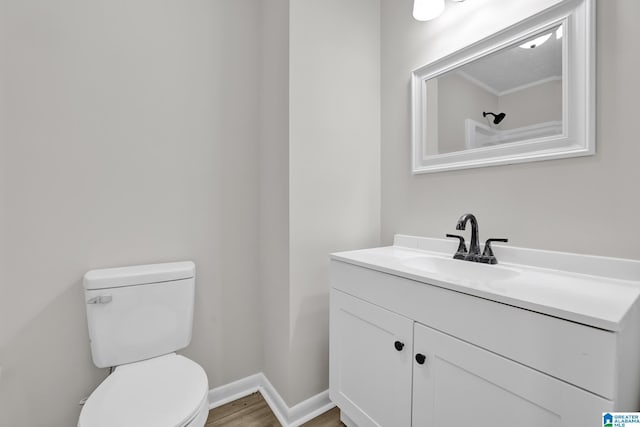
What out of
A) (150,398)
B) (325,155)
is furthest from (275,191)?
(150,398)

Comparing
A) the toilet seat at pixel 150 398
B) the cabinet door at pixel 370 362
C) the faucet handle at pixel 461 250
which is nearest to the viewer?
the toilet seat at pixel 150 398

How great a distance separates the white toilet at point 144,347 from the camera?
0.87 meters

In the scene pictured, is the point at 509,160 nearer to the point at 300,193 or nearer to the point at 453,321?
the point at 453,321

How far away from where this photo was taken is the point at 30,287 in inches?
44.8

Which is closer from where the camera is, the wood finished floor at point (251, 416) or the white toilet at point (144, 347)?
the white toilet at point (144, 347)

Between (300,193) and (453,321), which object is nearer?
(453,321)

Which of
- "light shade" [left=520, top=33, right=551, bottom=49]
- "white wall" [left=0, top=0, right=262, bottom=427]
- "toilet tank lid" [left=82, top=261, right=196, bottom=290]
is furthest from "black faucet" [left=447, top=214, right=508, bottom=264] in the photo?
"toilet tank lid" [left=82, top=261, right=196, bottom=290]

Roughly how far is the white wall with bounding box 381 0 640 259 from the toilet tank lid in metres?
1.16

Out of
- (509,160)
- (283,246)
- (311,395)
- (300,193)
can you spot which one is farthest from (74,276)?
(509,160)

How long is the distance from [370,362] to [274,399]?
716 millimetres

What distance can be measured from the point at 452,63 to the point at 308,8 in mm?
774

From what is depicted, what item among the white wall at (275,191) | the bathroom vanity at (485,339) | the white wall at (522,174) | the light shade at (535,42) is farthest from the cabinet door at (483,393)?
the light shade at (535,42)

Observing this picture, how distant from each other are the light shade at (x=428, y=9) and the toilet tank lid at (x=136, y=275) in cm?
166

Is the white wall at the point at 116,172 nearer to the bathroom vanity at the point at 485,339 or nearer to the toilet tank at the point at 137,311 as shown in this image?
the toilet tank at the point at 137,311
